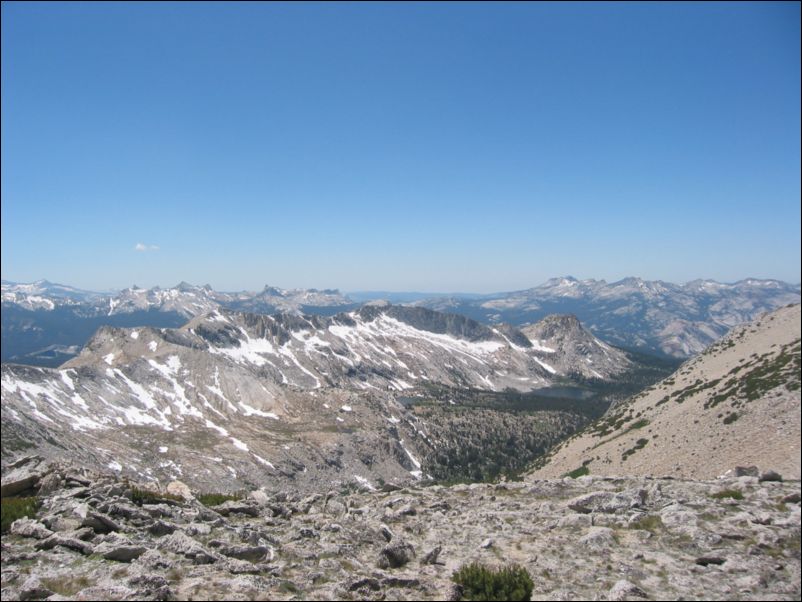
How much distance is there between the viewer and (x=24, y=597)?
13938mm

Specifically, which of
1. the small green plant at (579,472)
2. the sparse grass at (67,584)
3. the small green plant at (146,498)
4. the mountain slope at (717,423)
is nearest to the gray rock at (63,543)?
the sparse grass at (67,584)

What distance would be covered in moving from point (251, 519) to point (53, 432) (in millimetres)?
158861

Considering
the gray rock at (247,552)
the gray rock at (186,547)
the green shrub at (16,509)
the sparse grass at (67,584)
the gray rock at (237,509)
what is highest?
the sparse grass at (67,584)

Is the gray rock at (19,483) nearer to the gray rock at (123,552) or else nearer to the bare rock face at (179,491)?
the bare rock face at (179,491)

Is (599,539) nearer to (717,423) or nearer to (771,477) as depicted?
(771,477)

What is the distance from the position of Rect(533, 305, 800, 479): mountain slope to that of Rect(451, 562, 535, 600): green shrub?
19194 millimetres

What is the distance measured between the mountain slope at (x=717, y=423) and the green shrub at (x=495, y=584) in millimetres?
19194

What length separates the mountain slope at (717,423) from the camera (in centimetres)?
3020

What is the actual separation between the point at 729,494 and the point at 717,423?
825 inches

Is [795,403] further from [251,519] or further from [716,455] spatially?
[251,519]

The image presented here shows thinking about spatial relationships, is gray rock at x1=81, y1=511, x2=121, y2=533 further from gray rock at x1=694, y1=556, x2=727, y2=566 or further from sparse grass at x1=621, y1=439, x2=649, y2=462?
sparse grass at x1=621, y1=439, x2=649, y2=462

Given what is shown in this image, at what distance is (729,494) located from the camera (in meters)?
21.3

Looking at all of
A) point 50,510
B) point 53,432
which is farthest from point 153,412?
point 50,510

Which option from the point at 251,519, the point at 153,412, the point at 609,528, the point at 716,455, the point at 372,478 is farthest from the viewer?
the point at 153,412
